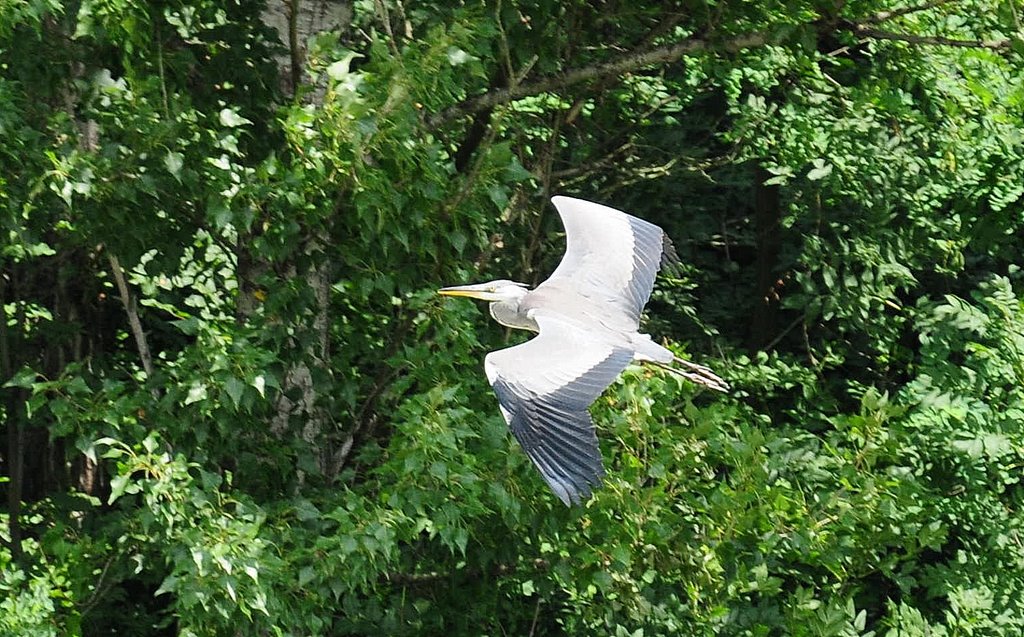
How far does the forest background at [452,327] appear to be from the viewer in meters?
4.43

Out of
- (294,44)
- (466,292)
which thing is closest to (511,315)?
(466,292)

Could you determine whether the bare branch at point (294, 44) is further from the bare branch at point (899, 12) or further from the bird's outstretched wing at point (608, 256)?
the bare branch at point (899, 12)

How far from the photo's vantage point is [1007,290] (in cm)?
552

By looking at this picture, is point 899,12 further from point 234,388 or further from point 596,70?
point 234,388

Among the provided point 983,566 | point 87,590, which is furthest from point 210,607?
point 983,566

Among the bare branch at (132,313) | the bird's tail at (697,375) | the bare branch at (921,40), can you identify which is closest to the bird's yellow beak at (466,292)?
the bird's tail at (697,375)

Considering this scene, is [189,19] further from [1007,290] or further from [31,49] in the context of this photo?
[1007,290]

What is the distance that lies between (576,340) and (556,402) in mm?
471

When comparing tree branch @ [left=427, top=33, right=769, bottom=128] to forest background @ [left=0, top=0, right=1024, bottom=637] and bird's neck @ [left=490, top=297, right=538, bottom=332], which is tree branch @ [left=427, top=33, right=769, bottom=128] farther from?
bird's neck @ [left=490, top=297, right=538, bottom=332]

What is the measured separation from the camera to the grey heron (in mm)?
4066

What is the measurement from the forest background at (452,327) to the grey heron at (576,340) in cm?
15

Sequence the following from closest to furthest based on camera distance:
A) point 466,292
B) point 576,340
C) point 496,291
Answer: point 576,340, point 466,292, point 496,291

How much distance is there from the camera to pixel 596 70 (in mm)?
5371

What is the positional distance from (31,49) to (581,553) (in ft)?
7.13
